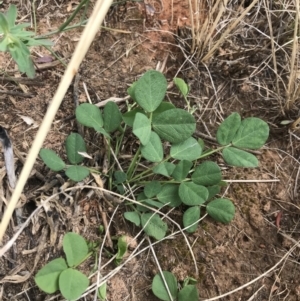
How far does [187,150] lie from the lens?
1224mm

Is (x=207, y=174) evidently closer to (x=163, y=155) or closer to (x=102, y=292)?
(x=163, y=155)

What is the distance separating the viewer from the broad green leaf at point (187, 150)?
1.22 metres

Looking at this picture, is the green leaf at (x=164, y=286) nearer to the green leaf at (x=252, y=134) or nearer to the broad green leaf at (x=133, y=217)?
the broad green leaf at (x=133, y=217)

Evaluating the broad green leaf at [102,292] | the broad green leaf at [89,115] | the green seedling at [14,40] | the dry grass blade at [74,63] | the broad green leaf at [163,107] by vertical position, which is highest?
the dry grass blade at [74,63]

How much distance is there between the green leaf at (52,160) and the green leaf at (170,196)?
29cm

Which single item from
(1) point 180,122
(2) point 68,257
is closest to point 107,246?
(2) point 68,257

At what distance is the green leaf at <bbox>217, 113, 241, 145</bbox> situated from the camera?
1.24 meters

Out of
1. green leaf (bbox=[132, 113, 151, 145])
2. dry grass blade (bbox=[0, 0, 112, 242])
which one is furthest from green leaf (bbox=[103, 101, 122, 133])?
dry grass blade (bbox=[0, 0, 112, 242])

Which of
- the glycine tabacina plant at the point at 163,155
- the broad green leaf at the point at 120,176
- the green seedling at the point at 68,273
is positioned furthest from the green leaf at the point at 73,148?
the green seedling at the point at 68,273

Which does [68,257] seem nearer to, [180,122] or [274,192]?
[180,122]

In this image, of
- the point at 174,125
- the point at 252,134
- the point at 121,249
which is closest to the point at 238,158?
the point at 252,134

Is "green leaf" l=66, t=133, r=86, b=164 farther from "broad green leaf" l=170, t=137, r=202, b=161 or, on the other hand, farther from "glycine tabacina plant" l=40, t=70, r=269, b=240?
"broad green leaf" l=170, t=137, r=202, b=161

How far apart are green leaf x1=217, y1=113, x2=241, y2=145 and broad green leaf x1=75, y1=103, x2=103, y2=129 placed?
35cm

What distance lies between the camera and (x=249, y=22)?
4.95 feet
